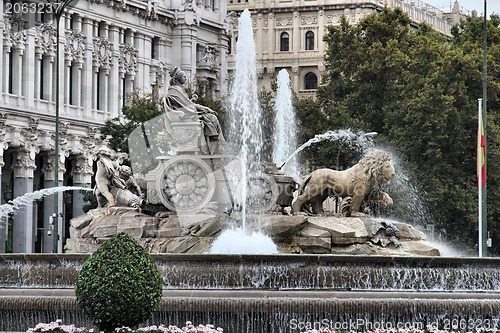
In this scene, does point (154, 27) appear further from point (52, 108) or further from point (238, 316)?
point (238, 316)

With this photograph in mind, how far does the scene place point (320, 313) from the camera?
19609mm

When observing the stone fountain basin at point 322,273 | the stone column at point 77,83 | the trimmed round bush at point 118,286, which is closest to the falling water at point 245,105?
the stone fountain basin at point 322,273

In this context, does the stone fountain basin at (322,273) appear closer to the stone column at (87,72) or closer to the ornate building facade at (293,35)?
the stone column at (87,72)

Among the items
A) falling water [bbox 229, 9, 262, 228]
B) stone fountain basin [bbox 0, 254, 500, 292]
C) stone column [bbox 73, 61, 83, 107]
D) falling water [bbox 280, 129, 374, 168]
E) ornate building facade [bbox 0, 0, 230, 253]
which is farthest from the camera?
stone column [bbox 73, 61, 83, 107]

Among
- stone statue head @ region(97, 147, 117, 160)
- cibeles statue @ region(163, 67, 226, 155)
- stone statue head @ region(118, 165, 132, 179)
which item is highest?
cibeles statue @ region(163, 67, 226, 155)

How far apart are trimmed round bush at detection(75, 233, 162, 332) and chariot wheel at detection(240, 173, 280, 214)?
791cm

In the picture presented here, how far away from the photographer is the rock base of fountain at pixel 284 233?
2431 cm

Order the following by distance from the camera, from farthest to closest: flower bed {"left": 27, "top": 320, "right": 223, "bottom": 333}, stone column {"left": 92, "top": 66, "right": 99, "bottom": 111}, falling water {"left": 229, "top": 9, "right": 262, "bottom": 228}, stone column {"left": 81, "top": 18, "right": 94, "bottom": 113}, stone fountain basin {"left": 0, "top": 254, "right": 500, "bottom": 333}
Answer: stone column {"left": 92, "top": 66, "right": 99, "bottom": 111}
stone column {"left": 81, "top": 18, "right": 94, "bottom": 113}
falling water {"left": 229, "top": 9, "right": 262, "bottom": 228}
stone fountain basin {"left": 0, "top": 254, "right": 500, "bottom": 333}
flower bed {"left": 27, "top": 320, "right": 223, "bottom": 333}

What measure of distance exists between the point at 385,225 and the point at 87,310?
949cm

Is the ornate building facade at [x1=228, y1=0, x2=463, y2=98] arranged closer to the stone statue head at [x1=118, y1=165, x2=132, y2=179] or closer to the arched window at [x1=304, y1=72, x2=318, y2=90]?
the arched window at [x1=304, y1=72, x2=318, y2=90]

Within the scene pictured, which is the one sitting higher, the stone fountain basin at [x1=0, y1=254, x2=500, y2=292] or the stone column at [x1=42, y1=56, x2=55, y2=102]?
the stone column at [x1=42, y1=56, x2=55, y2=102]

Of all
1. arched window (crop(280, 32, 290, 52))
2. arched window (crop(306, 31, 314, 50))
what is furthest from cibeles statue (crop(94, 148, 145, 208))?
arched window (crop(280, 32, 290, 52))

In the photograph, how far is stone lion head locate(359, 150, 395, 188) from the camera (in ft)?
82.4

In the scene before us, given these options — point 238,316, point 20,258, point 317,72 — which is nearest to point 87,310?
point 238,316
